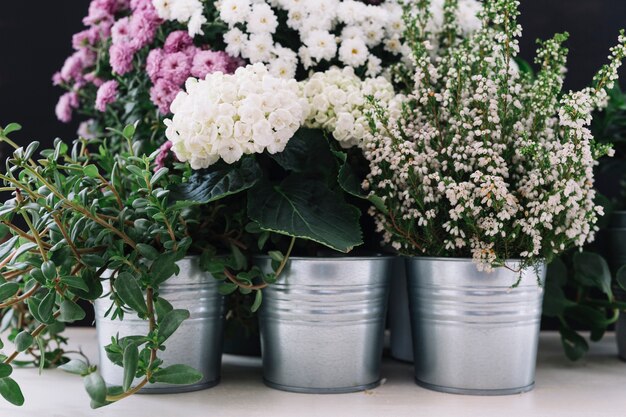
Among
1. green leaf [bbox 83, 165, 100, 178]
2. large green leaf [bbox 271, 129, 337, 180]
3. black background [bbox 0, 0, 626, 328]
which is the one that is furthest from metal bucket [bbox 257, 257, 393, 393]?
black background [bbox 0, 0, 626, 328]

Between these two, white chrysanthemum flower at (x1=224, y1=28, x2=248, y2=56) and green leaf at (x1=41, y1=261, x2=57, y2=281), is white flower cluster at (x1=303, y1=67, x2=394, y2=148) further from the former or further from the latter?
green leaf at (x1=41, y1=261, x2=57, y2=281)

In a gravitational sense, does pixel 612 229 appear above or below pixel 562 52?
below

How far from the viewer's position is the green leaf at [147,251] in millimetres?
803

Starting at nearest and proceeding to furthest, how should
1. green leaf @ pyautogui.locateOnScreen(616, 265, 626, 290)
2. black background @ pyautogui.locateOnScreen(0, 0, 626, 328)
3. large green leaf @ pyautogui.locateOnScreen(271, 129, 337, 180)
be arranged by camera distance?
large green leaf @ pyautogui.locateOnScreen(271, 129, 337, 180), green leaf @ pyautogui.locateOnScreen(616, 265, 626, 290), black background @ pyautogui.locateOnScreen(0, 0, 626, 328)

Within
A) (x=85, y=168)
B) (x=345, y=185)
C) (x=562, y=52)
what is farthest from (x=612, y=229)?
(x=85, y=168)

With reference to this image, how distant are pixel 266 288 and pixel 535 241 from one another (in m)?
0.33

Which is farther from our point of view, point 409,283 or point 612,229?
point 612,229

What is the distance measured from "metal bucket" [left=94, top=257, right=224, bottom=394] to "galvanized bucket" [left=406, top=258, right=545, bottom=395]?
27 cm

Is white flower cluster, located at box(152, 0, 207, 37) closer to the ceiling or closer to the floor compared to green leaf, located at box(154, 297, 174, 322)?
closer to the ceiling

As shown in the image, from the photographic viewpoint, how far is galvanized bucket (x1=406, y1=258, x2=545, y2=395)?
86 cm

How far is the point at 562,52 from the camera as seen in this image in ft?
3.05

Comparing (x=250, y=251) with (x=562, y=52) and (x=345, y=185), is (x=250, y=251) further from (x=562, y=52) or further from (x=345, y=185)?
(x=562, y=52)

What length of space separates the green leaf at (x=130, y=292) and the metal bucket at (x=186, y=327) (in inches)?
3.3

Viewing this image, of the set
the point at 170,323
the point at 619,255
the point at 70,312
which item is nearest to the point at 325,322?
the point at 170,323
